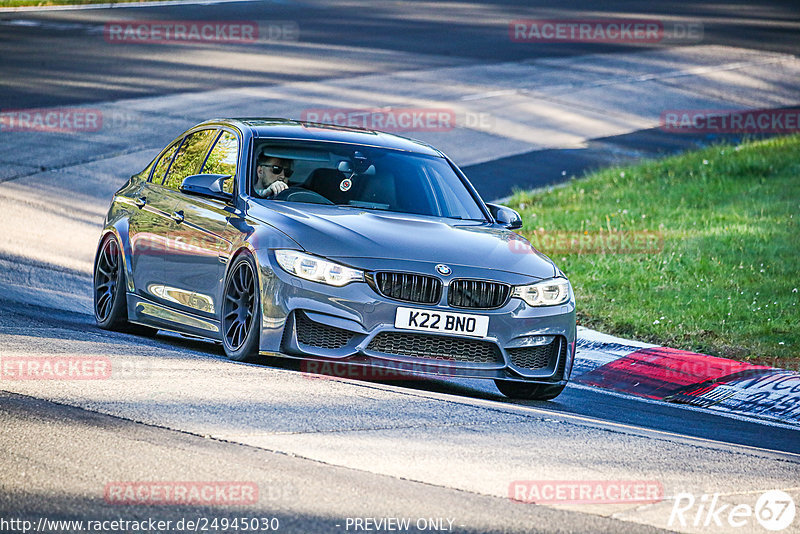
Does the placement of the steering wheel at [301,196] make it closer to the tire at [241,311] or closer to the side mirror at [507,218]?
the tire at [241,311]

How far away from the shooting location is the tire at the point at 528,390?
28.2 feet

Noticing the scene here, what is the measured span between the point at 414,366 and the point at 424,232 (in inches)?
39.4

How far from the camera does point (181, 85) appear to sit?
24562mm

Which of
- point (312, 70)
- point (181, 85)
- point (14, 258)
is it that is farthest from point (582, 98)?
point (14, 258)

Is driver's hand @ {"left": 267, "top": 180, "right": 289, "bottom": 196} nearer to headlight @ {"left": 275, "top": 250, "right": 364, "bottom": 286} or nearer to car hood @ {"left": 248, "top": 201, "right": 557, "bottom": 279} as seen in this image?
car hood @ {"left": 248, "top": 201, "right": 557, "bottom": 279}

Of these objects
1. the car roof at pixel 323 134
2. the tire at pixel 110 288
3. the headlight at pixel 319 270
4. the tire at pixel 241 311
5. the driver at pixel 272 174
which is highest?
the car roof at pixel 323 134

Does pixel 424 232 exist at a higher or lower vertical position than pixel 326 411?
higher

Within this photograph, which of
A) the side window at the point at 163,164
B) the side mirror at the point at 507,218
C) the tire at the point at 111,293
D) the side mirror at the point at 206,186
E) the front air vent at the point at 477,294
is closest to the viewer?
the front air vent at the point at 477,294

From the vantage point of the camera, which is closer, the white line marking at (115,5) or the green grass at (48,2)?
the white line marking at (115,5)

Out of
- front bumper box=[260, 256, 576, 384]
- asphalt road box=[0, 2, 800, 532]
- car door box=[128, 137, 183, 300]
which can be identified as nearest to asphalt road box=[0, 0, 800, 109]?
asphalt road box=[0, 2, 800, 532]

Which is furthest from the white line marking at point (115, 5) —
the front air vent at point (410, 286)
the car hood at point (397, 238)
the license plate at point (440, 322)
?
the license plate at point (440, 322)

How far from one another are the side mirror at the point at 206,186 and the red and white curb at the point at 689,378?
9.86 ft

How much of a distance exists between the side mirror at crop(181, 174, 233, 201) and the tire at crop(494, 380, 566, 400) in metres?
2.20

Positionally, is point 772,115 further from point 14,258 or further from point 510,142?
point 14,258
